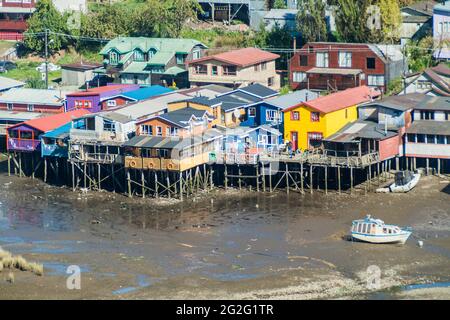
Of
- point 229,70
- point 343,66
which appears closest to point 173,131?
point 229,70

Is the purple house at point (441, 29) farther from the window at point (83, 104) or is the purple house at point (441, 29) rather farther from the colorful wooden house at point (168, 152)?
the window at point (83, 104)

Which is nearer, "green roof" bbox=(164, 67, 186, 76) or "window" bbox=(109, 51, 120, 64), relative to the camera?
"green roof" bbox=(164, 67, 186, 76)

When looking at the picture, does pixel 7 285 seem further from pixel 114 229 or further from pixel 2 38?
pixel 2 38

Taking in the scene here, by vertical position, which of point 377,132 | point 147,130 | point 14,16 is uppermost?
point 14,16

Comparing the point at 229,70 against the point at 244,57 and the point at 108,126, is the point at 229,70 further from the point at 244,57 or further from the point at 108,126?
the point at 108,126

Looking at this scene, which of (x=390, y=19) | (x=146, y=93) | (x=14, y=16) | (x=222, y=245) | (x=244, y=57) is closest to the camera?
(x=222, y=245)

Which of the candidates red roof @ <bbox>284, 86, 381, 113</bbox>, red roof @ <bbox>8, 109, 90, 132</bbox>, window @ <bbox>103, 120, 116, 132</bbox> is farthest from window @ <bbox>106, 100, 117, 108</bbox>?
red roof @ <bbox>284, 86, 381, 113</bbox>

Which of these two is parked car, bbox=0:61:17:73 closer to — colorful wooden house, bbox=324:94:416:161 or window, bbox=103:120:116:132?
window, bbox=103:120:116:132
